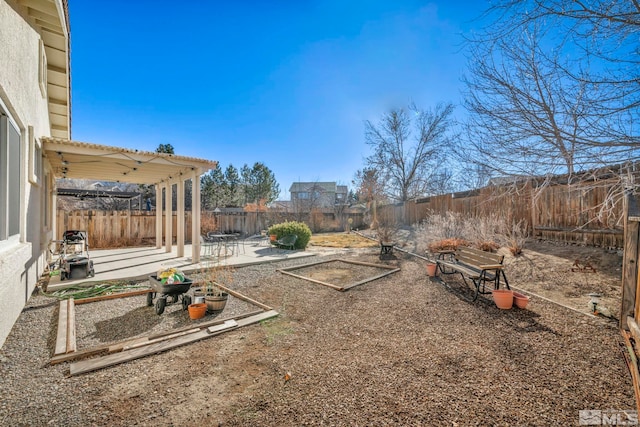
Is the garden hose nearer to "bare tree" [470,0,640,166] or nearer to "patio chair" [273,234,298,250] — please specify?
"patio chair" [273,234,298,250]

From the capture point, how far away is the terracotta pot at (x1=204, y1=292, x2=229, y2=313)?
3922 millimetres

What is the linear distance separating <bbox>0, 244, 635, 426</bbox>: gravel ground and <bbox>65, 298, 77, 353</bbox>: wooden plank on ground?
0.11 metres

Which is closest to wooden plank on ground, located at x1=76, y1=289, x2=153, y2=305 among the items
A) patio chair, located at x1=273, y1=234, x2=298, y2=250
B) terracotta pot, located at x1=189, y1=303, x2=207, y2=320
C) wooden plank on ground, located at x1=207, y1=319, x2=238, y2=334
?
terracotta pot, located at x1=189, y1=303, x2=207, y2=320

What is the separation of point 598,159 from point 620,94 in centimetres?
75

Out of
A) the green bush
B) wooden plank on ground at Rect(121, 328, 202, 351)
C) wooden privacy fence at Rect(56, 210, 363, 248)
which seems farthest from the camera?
the green bush

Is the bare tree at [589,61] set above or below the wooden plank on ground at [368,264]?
above

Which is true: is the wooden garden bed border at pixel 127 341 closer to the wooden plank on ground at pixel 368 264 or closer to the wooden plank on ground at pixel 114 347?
the wooden plank on ground at pixel 114 347

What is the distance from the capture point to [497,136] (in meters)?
4.14

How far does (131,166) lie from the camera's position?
7.41 meters

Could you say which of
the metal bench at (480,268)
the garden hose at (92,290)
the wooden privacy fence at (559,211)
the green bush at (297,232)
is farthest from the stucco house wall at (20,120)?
the green bush at (297,232)

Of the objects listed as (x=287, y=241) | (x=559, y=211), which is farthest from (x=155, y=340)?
(x=559, y=211)

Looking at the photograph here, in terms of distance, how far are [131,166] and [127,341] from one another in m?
6.05

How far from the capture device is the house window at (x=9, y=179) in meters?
2.77

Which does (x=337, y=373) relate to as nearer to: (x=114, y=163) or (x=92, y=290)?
(x=92, y=290)
